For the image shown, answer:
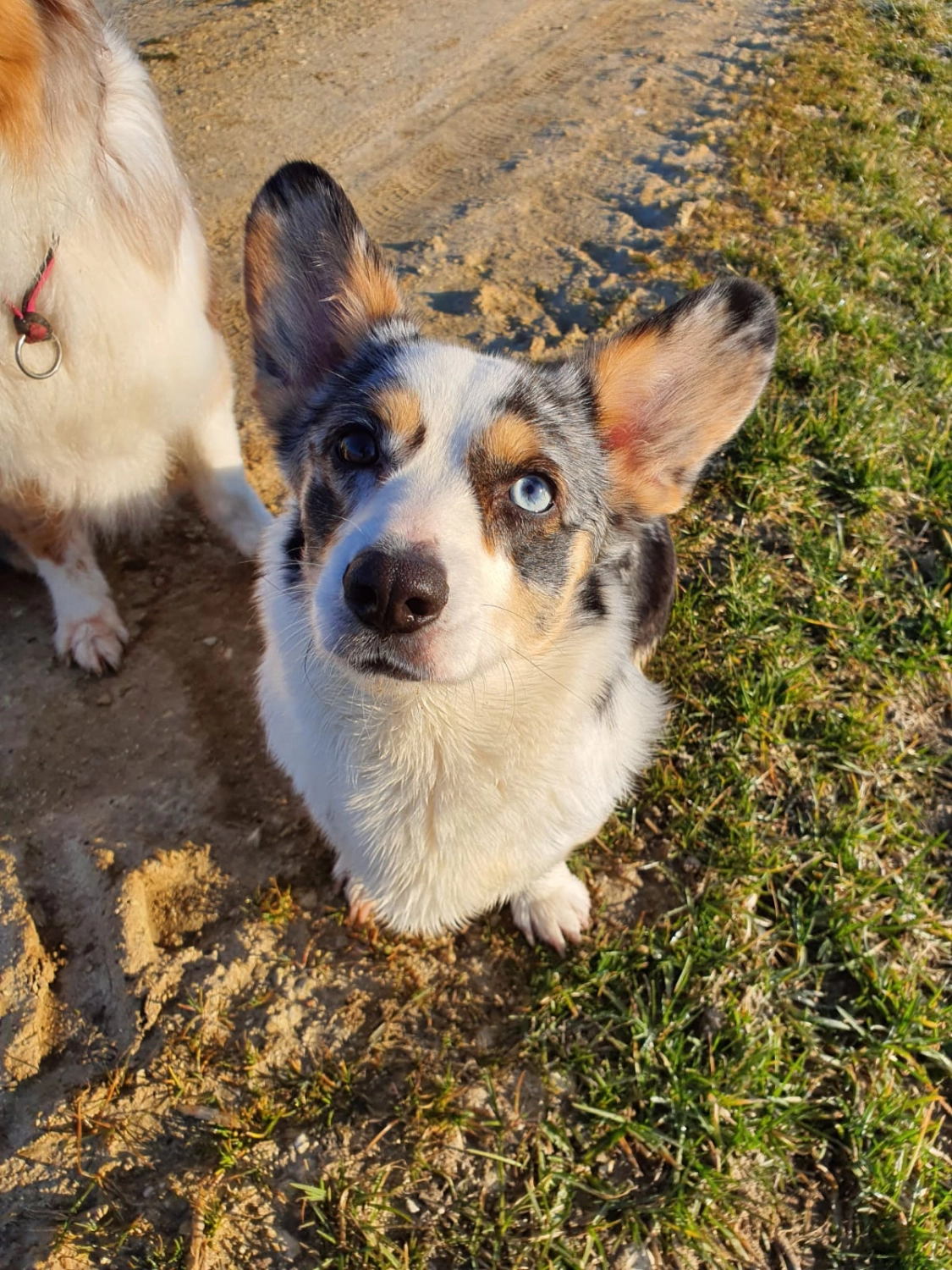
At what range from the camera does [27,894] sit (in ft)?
8.10

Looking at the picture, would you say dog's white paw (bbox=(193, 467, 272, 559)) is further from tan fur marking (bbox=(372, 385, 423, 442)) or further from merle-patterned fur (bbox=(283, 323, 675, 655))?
tan fur marking (bbox=(372, 385, 423, 442))

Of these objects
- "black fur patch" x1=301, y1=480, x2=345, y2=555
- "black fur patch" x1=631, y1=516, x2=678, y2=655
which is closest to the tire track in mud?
"black fur patch" x1=631, y1=516, x2=678, y2=655

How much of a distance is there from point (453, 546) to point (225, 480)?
187cm

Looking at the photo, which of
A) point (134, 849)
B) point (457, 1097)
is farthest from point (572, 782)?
point (134, 849)

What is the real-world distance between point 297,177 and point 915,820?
2.76 m

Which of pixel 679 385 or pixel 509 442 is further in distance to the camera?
pixel 679 385

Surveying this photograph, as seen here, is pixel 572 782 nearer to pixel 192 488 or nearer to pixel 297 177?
pixel 297 177

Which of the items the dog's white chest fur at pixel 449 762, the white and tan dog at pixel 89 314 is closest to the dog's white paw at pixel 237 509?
the white and tan dog at pixel 89 314

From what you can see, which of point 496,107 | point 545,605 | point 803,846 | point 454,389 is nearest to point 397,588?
point 545,605

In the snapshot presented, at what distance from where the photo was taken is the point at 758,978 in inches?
97.0

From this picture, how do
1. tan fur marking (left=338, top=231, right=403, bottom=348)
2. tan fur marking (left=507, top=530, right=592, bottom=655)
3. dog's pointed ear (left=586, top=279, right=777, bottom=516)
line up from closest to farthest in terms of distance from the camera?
tan fur marking (left=507, top=530, right=592, bottom=655) < dog's pointed ear (left=586, top=279, right=777, bottom=516) < tan fur marking (left=338, top=231, right=403, bottom=348)

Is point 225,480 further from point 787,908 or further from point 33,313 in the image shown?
point 787,908

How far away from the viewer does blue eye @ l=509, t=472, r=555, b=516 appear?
74.8 inches

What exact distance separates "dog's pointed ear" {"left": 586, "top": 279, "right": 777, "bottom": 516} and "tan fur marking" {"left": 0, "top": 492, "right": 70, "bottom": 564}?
6.15 ft
